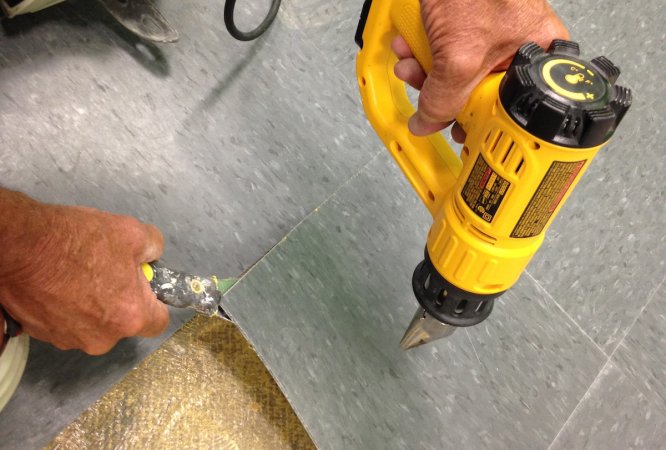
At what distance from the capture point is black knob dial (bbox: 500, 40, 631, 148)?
0.56 meters

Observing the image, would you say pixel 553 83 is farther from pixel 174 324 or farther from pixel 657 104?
pixel 657 104

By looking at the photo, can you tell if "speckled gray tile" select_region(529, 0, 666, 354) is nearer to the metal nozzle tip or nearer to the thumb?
the metal nozzle tip

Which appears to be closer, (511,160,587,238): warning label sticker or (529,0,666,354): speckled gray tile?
(511,160,587,238): warning label sticker

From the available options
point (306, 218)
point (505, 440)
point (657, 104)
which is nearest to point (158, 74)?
point (306, 218)

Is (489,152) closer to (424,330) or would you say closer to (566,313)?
(424,330)

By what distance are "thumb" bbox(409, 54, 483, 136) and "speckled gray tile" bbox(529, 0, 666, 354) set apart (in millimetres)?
529

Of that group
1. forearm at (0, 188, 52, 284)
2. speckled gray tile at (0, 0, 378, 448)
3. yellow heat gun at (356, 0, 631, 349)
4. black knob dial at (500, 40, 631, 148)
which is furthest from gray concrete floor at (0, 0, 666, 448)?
black knob dial at (500, 40, 631, 148)

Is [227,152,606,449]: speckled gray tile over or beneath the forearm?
beneath

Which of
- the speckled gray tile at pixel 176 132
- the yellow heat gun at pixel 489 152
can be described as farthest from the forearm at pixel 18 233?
the yellow heat gun at pixel 489 152

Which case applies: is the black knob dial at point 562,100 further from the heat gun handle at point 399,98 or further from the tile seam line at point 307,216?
the tile seam line at point 307,216

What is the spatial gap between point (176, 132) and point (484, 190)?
711mm

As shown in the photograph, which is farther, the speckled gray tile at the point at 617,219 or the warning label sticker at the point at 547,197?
the speckled gray tile at the point at 617,219

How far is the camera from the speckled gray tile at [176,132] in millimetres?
1052

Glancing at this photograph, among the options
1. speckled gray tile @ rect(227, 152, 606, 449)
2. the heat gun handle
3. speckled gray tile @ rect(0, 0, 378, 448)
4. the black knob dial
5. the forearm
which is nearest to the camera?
the black knob dial
